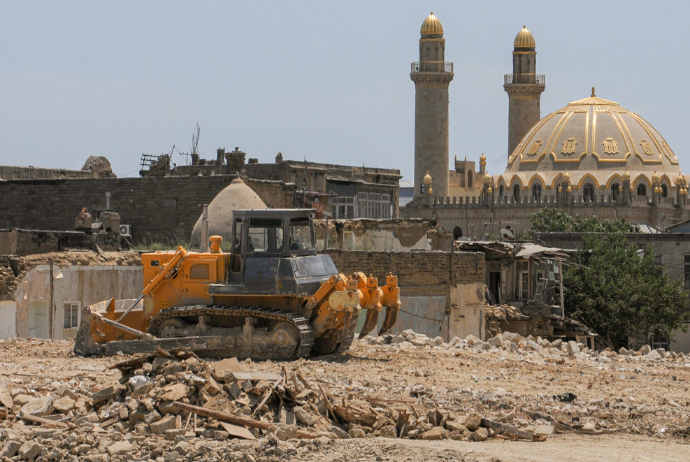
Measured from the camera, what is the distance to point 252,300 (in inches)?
675

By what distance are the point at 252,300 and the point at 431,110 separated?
6019 centimetres

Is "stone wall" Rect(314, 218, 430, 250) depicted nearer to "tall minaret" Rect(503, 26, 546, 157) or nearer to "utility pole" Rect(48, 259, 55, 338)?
"utility pole" Rect(48, 259, 55, 338)

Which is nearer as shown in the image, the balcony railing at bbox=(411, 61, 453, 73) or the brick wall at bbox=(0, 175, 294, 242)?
the brick wall at bbox=(0, 175, 294, 242)

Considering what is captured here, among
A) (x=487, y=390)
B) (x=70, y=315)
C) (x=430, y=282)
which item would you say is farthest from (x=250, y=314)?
(x=430, y=282)

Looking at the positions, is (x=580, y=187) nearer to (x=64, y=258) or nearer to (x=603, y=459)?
(x=64, y=258)

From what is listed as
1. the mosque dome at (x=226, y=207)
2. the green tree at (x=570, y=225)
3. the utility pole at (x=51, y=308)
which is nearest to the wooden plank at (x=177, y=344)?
the utility pole at (x=51, y=308)

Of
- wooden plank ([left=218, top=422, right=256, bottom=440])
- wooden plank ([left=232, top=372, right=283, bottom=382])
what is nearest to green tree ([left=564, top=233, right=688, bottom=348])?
wooden plank ([left=232, top=372, right=283, bottom=382])

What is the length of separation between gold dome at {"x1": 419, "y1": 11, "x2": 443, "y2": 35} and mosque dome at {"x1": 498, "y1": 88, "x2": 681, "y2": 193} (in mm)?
9975

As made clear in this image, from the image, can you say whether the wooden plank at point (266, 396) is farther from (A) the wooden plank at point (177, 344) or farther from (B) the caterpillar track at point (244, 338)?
(A) the wooden plank at point (177, 344)

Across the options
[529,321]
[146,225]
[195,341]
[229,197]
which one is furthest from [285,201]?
[195,341]

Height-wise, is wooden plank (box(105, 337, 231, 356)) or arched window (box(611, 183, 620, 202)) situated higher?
arched window (box(611, 183, 620, 202))

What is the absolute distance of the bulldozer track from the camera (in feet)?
54.2

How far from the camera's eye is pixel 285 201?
115 feet

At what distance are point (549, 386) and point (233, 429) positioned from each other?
193 inches
